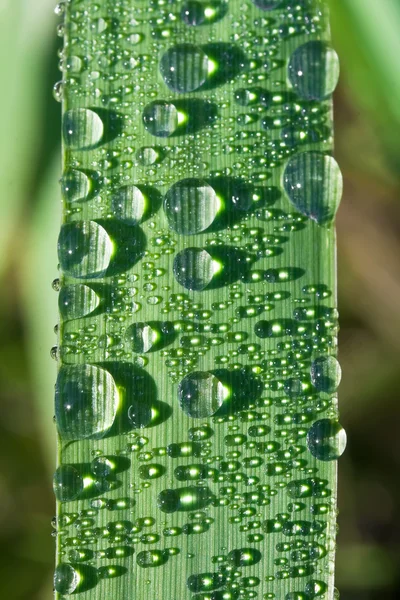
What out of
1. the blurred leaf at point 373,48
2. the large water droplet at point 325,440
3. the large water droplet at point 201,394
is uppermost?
the blurred leaf at point 373,48

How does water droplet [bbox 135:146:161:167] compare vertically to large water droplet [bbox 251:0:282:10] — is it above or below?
below

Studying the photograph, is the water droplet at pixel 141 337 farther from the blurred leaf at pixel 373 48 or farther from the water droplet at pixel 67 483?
the blurred leaf at pixel 373 48

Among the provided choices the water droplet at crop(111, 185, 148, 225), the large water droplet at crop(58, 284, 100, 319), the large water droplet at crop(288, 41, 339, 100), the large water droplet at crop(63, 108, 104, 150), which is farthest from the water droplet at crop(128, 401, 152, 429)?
the large water droplet at crop(288, 41, 339, 100)

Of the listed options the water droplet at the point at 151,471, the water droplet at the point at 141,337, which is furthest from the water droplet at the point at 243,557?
the water droplet at the point at 141,337

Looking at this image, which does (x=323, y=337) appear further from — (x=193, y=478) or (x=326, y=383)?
(x=193, y=478)

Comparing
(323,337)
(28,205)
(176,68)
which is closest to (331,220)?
(323,337)

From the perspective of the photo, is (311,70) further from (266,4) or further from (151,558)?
(151,558)

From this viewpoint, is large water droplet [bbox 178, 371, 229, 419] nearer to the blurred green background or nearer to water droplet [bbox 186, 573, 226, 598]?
water droplet [bbox 186, 573, 226, 598]
